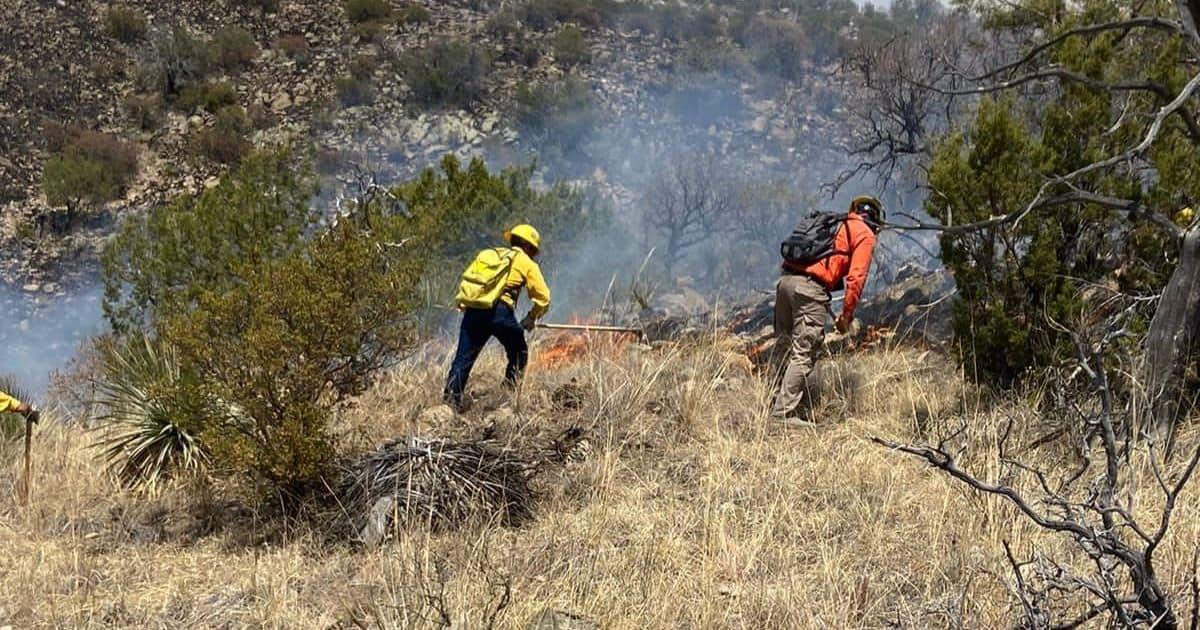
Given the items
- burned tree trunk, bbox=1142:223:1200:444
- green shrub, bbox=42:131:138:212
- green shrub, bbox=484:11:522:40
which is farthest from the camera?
green shrub, bbox=484:11:522:40

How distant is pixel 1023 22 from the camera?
10.6 metres

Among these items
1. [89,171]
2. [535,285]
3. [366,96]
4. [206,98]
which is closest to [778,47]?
[366,96]

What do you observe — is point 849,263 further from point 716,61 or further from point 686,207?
point 716,61

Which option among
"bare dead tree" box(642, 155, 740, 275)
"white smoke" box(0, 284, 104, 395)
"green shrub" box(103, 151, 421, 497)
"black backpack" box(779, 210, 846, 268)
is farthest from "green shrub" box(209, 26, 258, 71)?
"black backpack" box(779, 210, 846, 268)

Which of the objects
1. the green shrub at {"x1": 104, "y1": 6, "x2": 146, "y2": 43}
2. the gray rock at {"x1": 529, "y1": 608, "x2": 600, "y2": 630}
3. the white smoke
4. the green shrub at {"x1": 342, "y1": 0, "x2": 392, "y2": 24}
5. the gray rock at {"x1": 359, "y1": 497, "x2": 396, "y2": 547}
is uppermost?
the green shrub at {"x1": 342, "y1": 0, "x2": 392, "y2": 24}

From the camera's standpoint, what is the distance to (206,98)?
29922 mm

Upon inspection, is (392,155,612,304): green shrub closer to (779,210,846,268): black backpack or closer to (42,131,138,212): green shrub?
(779,210,846,268): black backpack

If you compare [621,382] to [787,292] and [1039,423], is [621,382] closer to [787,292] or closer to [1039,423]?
[787,292]

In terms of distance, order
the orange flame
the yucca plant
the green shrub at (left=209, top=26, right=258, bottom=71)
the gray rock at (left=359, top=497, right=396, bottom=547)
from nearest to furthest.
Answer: the gray rock at (left=359, top=497, right=396, bottom=547) < the yucca plant < the orange flame < the green shrub at (left=209, top=26, right=258, bottom=71)

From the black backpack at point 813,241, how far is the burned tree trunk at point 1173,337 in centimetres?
189

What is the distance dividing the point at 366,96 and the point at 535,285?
86.5 feet

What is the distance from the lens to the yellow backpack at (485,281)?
6609mm

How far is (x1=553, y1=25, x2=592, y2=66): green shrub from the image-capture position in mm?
35594

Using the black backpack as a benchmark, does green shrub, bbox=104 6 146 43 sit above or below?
above
